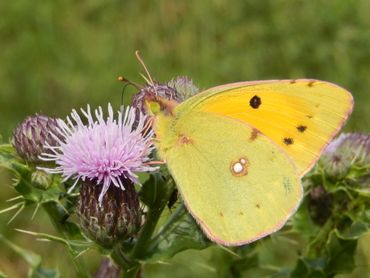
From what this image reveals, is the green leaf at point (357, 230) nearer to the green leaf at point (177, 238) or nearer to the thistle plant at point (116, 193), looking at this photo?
the thistle plant at point (116, 193)

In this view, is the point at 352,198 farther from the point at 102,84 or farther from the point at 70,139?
the point at 102,84

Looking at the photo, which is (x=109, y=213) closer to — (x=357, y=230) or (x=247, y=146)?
(x=247, y=146)

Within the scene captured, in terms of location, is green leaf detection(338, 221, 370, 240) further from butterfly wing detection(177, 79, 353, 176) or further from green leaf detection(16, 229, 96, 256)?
green leaf detection(16, 229, 96, 256)

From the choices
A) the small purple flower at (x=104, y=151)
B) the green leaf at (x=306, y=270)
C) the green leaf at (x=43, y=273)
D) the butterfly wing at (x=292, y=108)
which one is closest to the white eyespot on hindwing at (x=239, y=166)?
the butterfly wing at (x=292, y=108)

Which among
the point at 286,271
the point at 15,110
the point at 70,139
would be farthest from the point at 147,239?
the point at 15,110

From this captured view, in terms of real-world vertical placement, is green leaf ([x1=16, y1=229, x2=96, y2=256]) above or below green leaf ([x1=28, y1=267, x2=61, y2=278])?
above

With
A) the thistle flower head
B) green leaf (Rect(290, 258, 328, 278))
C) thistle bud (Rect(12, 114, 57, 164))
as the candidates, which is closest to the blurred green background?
the thistle flower head
